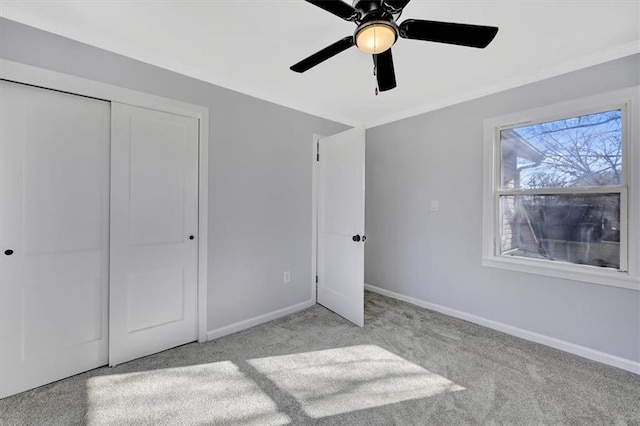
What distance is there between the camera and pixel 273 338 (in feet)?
8.24

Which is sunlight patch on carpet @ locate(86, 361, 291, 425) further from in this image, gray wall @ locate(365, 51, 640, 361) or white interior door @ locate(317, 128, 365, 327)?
gray wall @ locate(365, 51, 640, 361)

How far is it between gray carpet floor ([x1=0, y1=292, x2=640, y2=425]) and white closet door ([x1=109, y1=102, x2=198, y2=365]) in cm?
24

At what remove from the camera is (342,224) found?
2.99m

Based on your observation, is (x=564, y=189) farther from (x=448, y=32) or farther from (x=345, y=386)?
(x=345, y=386)

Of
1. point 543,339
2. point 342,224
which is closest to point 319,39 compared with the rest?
point 342,224

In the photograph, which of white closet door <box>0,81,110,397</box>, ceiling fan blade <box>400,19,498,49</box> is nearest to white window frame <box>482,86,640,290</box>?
ceiling fan blade <box>400,19,498,49</box>

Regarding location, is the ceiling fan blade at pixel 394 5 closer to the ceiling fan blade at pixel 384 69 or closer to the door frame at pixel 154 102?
the ceiling fan blade at pixel 384 69

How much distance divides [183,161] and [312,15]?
59.3 inches

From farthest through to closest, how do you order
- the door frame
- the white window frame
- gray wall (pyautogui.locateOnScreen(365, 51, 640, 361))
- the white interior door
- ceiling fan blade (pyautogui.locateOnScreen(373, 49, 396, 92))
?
1. the white interior door
2. gray wall (pyautogui.locateOnScreen(365, 51, 640, 361))
3. the white window frame
4. the door frame
5. ceiling fan blade (pyautogui.locateOnScreen(373, 49, 396, 92))

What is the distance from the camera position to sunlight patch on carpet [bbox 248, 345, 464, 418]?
5.60 ft

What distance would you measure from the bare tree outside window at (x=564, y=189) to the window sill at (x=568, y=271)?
7 cm

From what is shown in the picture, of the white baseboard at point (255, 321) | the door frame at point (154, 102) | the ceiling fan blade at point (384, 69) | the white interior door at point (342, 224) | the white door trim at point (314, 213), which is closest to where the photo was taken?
the ceiling fan blade at point (384, 69)

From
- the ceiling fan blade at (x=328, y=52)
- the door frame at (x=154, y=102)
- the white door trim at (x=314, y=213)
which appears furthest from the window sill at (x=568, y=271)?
the door frame at (x=154, y=102)

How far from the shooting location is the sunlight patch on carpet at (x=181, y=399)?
1.57m
